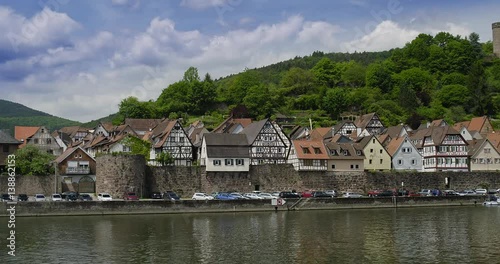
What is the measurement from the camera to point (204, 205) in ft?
186

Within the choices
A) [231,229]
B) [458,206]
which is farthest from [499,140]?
[231,229]

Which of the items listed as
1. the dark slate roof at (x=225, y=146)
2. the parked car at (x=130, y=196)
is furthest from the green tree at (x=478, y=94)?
the parked car at (x=130, y=196)

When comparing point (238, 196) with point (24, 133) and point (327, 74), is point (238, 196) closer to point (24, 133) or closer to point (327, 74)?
point (24, 133)

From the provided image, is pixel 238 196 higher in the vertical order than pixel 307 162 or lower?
lower

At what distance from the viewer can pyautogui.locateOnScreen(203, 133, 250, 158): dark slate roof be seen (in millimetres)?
67938

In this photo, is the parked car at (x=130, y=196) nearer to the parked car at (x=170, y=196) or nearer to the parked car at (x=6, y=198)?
the parked car at (x=170, y=196)

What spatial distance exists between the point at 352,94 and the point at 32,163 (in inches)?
2653

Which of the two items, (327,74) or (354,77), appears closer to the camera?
(354,77)

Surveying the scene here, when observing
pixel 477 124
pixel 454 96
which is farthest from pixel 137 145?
pixel 454 96

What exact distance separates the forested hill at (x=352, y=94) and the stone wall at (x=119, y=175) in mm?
43688

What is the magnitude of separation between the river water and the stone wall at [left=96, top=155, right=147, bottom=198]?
28.1 ft

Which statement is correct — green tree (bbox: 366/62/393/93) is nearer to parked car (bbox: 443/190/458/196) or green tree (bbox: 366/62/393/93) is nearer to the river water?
parked car (bbox: 443/190/458/196)

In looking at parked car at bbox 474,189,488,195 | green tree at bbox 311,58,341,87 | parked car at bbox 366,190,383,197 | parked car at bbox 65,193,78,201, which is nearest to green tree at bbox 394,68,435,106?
green tree at bbox 311,58,341,87

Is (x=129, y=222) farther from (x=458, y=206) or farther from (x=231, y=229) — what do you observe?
(x=458, y=206)
